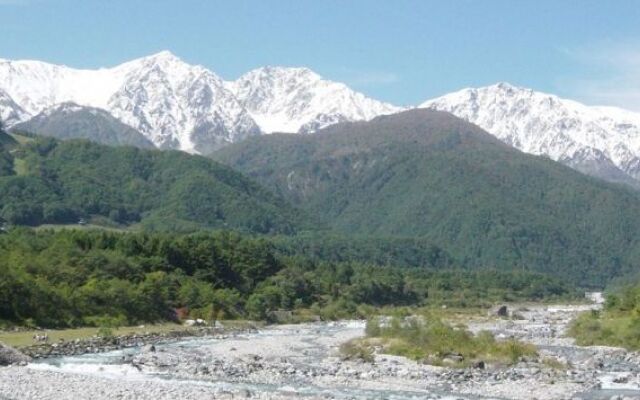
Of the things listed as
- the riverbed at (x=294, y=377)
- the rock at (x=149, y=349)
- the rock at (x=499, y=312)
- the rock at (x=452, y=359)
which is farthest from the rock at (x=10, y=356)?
the rock at (x=499, y=312)

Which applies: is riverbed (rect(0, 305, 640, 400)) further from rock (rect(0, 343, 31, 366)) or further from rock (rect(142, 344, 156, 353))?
rock (rect(0, 343, 31, 366))

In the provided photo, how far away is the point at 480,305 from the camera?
17900 cm

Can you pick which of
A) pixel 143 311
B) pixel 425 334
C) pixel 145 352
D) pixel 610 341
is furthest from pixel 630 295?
pixel 145 352

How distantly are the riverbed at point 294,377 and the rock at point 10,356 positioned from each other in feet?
3.65

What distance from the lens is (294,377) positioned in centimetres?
5622

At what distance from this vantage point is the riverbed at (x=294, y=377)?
48.2m

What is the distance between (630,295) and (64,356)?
2827 inches

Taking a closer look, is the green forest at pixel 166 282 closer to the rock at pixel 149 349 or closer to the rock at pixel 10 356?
the rock at pixel 149 349

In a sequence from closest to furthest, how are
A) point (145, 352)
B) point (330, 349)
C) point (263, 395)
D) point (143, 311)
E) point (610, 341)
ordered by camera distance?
→ point (263, 395)
point (145, 352)
point (330, 349)
point (610, 341)
point (143, 311)

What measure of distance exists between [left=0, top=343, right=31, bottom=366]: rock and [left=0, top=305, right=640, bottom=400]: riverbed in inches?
43.8

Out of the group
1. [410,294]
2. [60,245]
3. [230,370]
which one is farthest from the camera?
[410,294]

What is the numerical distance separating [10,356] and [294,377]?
56.9 feet

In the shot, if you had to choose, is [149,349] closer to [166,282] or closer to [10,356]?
[10,356]

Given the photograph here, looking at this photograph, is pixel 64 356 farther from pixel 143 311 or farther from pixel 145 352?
pixel 143 311
